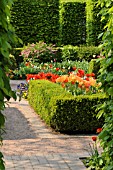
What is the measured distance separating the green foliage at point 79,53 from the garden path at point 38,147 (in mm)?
9471

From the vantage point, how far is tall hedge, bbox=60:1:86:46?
2212cm

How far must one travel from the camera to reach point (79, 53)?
18.6 metres

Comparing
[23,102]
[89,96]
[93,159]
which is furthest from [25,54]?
[93,159]

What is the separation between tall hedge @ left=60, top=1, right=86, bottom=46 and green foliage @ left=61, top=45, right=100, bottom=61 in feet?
10.4

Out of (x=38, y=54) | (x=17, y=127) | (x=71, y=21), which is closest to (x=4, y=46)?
(x=17, y=127)

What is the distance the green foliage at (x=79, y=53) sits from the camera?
60.3ft

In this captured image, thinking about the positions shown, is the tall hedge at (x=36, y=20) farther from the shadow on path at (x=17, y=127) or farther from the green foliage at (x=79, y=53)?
the shadow on path at (x=17, y=127)

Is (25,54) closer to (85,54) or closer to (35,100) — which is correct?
(85,54)

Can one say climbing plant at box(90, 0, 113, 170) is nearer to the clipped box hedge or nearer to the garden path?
the garden path

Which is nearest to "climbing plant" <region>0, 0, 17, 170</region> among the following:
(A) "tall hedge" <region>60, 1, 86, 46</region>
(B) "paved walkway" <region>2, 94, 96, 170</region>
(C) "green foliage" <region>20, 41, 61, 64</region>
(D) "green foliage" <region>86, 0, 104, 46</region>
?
(B) "paved walkway" <region>2, 94, 96, 170</region>

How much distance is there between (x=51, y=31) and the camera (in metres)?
22.1


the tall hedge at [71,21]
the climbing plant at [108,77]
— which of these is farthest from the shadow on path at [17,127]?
the tall hedge at [71,21]

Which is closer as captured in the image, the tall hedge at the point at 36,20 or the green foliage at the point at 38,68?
A: the green foliage at the point at 38,68

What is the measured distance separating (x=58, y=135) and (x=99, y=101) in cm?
91
